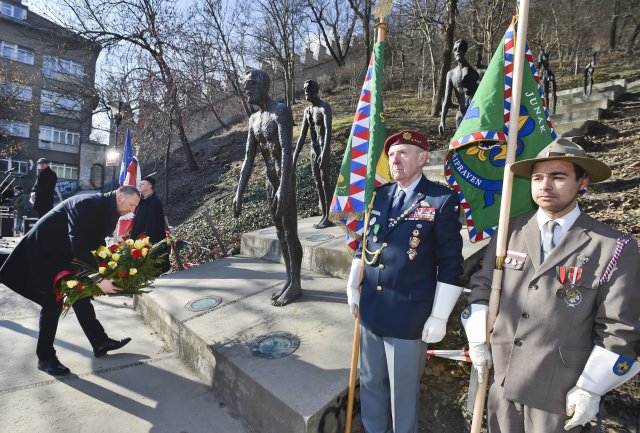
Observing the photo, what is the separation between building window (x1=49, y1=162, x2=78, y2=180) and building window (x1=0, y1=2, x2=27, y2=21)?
551 inches

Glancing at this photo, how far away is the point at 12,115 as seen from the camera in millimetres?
27547

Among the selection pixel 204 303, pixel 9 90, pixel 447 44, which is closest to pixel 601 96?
pixel 447 44

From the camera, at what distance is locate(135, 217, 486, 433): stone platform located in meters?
2.49

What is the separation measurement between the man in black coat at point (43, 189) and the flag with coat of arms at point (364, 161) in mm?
9344

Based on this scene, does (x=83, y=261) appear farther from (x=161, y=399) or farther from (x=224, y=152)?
(x=224, y=152)

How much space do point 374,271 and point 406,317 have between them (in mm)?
361

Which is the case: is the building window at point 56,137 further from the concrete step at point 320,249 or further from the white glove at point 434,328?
the white glove at point 434,328

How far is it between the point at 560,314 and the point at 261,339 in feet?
8.48

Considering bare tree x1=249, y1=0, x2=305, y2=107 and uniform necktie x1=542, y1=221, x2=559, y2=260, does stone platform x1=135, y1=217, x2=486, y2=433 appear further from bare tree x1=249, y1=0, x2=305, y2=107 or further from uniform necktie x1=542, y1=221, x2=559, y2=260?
bare tree x1=249, y1=0, x2=305, y2=107

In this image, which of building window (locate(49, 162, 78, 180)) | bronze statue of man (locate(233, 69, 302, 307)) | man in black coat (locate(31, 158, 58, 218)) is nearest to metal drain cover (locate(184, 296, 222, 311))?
bronze statue of man (locate(233, 69, 302, 307))

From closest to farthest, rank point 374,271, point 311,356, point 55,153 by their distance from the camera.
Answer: point 374,271
point 311,356
point 55,153

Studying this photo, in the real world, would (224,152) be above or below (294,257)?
above

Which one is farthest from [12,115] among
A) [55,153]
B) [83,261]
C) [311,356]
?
[311,356]

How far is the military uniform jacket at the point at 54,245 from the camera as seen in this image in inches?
130
